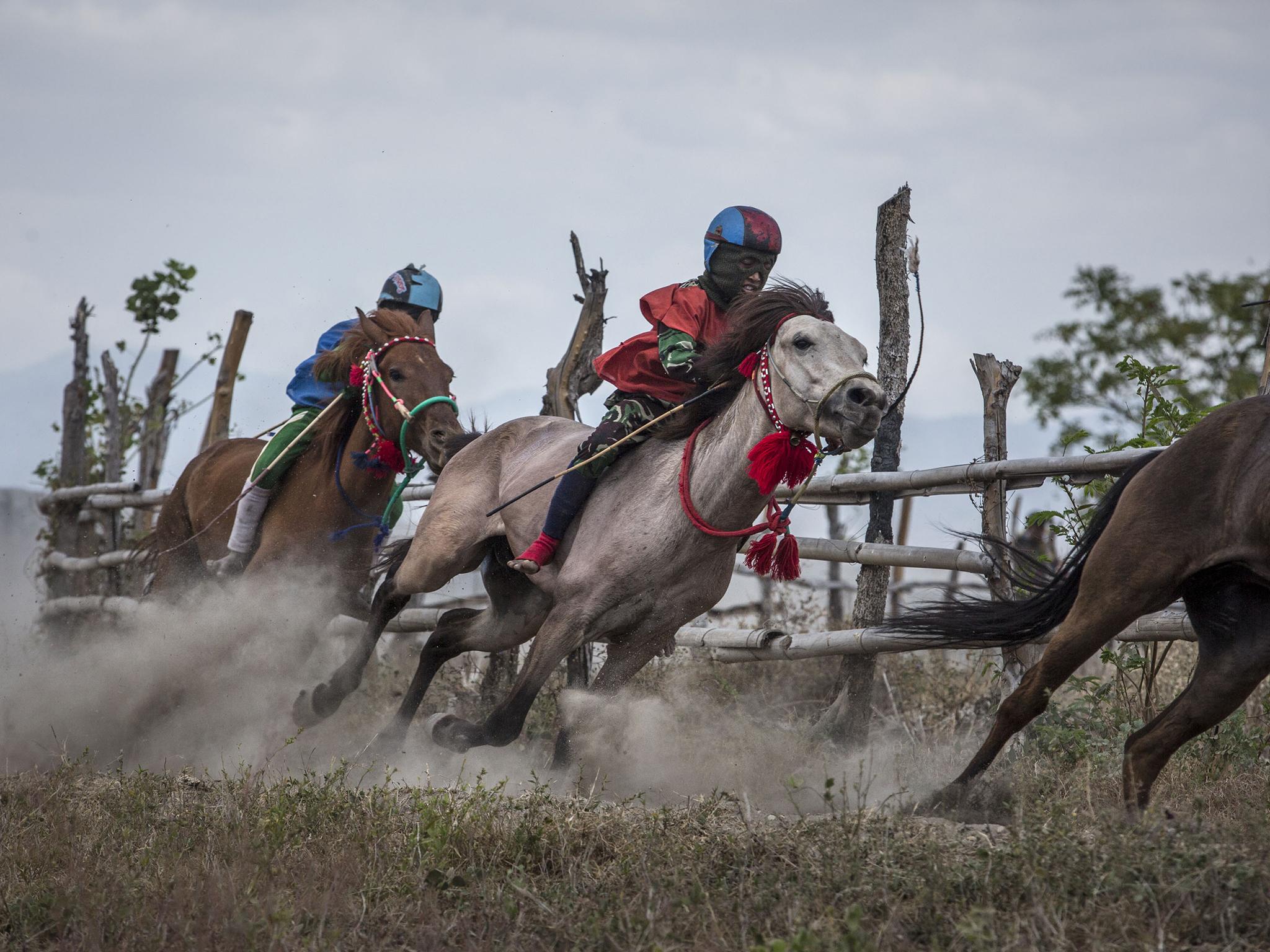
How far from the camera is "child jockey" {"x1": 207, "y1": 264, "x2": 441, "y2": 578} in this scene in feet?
23.7

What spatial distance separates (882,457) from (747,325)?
76.7 inches

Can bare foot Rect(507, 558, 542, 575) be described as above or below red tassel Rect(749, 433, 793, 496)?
below

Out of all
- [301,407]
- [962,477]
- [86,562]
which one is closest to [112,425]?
[86,562]

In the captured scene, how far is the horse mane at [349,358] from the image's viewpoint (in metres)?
6.98

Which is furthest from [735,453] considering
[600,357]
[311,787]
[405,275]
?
[405,275]

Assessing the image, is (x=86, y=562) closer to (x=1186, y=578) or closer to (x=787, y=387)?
(x=787, y=387)

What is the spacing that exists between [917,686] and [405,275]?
4205mm

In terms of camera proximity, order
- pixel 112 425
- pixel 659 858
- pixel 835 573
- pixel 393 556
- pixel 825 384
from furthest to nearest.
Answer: pixel 835 573 < pixel 112 425 < pixel 393 556 < pixel 825 384 < pixel 659 858

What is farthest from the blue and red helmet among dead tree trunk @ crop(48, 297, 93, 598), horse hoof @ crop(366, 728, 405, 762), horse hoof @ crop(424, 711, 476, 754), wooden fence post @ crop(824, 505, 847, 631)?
dead tree trunk @ crop(48, 297, 93, 598)

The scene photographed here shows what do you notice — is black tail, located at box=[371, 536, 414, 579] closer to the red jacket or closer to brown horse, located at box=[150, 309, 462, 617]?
brown horse, located at box=[150, 309, 462, 617]

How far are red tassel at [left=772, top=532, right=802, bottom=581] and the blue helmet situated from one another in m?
3.22

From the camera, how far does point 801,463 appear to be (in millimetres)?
5125

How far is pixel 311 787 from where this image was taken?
15.7 ft

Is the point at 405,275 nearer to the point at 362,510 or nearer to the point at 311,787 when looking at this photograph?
the point at 362,510
